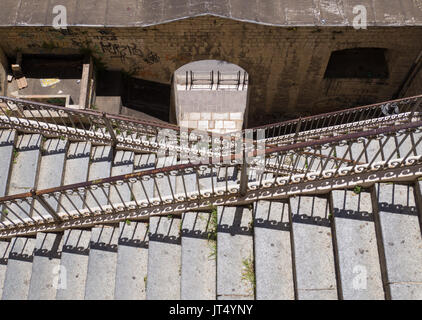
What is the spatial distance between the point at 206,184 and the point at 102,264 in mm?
2464

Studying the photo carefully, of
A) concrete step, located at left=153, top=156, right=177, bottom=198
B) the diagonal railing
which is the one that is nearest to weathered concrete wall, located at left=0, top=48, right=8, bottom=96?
the diagonal railing

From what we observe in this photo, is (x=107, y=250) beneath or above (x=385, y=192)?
beneath

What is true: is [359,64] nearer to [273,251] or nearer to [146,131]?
[146,131]

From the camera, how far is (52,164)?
853 centimetres

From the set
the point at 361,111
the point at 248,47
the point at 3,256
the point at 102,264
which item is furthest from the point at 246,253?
the point at 361,111

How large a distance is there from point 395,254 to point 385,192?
96 cm

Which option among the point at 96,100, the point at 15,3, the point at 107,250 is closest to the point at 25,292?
the point at 107,250

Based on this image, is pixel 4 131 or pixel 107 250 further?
pixel 4 131

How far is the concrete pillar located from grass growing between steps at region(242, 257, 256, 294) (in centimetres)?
771

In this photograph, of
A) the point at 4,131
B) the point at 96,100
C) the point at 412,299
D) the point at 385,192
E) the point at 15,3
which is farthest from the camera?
the point at 96,100

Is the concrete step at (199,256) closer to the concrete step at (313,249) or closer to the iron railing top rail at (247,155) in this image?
the iron railing top rail at (247,155)

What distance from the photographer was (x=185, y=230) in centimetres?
697

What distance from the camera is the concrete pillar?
1424cm
